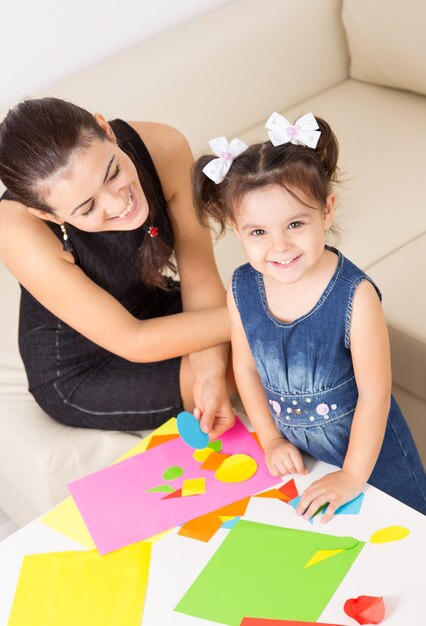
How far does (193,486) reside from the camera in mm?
1376

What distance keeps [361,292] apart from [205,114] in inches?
49.3

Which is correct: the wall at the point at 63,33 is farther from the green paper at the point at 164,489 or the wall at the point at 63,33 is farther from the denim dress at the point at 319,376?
the green paper at the point at 164,489

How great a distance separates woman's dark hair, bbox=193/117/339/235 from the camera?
1.29 metres

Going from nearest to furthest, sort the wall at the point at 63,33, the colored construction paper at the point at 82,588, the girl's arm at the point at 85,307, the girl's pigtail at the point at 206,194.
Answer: the colored construction paper at the point at 82,588, the girl's pigtail at the point at 206,194, the girl's arm at the point at 85,307, the wall at the point at 63,33

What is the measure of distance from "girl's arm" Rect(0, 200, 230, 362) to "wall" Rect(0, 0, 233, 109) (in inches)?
31.9

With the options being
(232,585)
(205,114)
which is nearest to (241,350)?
(232,585)

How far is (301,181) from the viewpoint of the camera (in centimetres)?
129

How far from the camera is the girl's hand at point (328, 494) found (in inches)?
49.5

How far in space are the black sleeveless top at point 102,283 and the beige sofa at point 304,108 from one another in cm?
11

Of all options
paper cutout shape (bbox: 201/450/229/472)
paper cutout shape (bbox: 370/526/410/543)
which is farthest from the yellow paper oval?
paper cutout shape (bbox: 370/526/410/543)

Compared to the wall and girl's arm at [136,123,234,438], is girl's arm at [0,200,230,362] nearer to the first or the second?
girl's arm at [136,123,234,438]

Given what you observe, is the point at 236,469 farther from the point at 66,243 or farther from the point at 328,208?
the point at 66,243

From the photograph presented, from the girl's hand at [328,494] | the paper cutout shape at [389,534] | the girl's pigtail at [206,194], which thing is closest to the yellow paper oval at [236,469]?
the girl's hand at [328,494]

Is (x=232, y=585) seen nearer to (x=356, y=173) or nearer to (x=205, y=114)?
(x=356, y=173)
